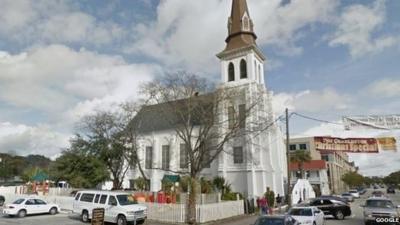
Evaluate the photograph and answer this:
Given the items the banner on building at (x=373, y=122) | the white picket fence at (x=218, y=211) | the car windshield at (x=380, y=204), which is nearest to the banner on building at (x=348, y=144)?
the banner on building at (x=373, y=122)

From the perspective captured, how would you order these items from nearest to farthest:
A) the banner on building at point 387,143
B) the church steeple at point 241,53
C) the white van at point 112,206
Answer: the white van at point 112,206 < the banner on building at point 387,143 < the church steeple at point 241,53

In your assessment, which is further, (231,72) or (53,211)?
(231,72)

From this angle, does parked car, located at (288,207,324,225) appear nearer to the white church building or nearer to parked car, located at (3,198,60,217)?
parked car, located at (3,198,60,217)

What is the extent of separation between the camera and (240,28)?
46.8m

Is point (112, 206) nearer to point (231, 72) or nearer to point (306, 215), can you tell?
point (306, 215)

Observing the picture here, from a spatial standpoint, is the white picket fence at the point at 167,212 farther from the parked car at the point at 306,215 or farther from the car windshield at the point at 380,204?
the car windshield at the point at 380,204

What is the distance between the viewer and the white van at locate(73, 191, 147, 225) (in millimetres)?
20625

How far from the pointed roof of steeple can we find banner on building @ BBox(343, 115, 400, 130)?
2399cm

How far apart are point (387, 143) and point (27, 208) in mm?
26922

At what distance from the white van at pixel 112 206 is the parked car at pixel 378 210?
45.1 ft

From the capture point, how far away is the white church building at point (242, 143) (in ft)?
135

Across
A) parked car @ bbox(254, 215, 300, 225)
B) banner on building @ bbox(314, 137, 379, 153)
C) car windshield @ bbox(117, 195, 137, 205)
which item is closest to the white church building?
banner on building @ bbox(314, 137, 379, 153)

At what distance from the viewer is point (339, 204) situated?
2666 centimetres

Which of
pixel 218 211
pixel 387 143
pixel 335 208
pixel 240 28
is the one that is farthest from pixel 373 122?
pixel 240 28
